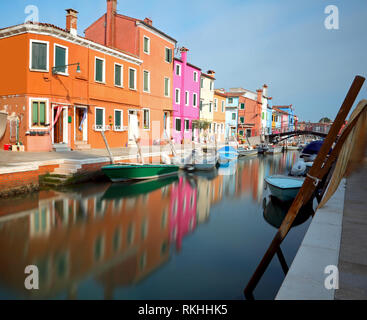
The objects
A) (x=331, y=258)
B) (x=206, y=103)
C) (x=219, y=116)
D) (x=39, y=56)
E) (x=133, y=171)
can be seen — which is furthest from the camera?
(x=219, y=116)

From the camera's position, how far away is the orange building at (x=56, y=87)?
13578mm

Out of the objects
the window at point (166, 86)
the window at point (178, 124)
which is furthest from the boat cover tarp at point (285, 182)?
the window at point (178, 124)

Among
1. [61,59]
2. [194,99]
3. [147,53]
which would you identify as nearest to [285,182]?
[61,59]

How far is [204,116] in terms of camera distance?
29844mm

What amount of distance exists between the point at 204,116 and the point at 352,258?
87.8ft

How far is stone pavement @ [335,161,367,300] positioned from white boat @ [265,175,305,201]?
8.50 feet

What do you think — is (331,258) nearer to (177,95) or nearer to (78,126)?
(78,126)

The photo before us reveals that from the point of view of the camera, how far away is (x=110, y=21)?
20.1 m

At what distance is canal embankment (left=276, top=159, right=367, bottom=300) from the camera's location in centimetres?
290

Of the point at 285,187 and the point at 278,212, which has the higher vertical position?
the point at 285,187

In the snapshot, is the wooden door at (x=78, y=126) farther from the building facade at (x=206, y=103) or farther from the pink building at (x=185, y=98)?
the building facade at (x=206, y=103)

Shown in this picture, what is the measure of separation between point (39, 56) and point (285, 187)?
12309mm
